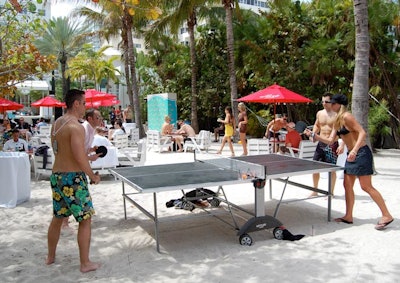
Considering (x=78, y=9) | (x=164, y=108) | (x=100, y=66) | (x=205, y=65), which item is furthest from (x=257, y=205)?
(x=100, y=66)

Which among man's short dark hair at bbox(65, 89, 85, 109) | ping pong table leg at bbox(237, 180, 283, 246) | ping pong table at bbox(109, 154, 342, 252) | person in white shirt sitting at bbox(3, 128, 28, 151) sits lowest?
ping pong table leg at bbox(237, 180, 283, 246)

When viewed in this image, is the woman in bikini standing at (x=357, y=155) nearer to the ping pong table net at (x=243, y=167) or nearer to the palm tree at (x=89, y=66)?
the ping pong table net at (x=243, y=167)

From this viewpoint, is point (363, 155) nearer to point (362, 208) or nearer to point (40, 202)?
point (362, 208)

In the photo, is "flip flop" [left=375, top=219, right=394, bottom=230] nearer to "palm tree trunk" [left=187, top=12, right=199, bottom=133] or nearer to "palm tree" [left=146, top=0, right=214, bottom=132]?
"palm tree" [left=146, top=0, right=214, bottom=132]

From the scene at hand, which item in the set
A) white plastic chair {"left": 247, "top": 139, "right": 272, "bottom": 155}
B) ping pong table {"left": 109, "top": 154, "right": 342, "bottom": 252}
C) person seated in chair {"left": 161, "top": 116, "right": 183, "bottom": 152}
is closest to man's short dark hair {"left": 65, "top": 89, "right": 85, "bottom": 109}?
ping pong table {"left": 109, "top": 154, "right": 342, "bottom": 252}

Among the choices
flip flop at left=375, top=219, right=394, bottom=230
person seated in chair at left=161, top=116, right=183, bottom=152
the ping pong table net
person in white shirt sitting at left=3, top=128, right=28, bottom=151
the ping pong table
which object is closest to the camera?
the ping pong table

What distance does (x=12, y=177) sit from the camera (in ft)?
22.6

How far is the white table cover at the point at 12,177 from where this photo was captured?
683 centimetres

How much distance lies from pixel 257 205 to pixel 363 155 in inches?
60.2

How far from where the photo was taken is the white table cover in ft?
22.4

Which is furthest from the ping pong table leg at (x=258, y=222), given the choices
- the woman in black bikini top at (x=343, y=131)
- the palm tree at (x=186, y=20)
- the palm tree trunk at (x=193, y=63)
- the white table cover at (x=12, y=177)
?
the palm tree trunk at (x=193, y=63)

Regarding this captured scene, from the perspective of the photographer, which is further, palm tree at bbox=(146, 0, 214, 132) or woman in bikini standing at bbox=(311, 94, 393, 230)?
palm tree at bbox=(146, 0, 214, 132)

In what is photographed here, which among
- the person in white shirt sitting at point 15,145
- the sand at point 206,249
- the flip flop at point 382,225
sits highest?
the person in white shirt sitting at point 15,145

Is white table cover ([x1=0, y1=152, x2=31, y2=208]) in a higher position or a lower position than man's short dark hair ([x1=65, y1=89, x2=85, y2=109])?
lower
